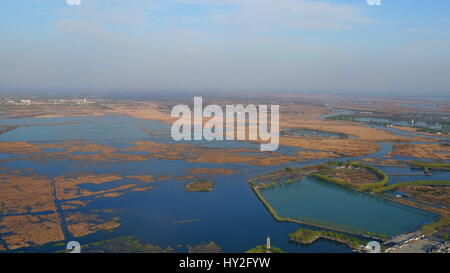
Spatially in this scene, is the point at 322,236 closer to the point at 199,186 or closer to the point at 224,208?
the point at 224,208

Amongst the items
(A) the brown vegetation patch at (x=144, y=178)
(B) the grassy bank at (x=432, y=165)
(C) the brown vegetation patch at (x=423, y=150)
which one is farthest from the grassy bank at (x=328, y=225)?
(C) the brown vegetation patch at (x=423, y=150)

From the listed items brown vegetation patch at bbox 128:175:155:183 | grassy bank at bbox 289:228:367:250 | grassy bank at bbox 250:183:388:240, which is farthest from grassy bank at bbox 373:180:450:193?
brown vegetation patch at bbox 128:175:155:183

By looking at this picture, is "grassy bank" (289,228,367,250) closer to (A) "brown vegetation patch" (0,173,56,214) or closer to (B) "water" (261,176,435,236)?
(B) "water" (261,176,435,236)

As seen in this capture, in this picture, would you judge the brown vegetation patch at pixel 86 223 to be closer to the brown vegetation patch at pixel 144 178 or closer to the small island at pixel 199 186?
the small island at pixel 199 186

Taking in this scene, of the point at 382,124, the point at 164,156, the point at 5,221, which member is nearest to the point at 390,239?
the point at 5,221

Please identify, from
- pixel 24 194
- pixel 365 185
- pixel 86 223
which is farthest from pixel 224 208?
pixel 24 194

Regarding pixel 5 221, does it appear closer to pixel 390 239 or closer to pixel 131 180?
pixel 131 180

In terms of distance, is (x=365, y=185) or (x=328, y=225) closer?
(x=328, y=225)

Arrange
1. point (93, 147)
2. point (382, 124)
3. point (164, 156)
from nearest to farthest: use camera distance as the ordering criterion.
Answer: point (164, 156) → point (93, 147) → point (382, 124)
